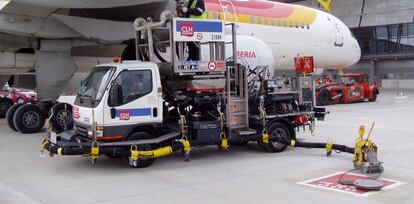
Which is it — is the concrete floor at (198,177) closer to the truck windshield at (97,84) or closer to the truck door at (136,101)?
the truck door at (136,101)

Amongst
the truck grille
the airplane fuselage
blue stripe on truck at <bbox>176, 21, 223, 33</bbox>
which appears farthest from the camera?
the airplane fuselage

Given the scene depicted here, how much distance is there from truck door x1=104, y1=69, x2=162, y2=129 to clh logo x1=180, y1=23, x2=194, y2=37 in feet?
3.59

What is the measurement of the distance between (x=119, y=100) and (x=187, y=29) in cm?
211

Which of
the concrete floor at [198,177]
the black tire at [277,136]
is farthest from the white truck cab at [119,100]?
the black tire at [277,136]

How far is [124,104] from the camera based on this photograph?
8805 millimetres

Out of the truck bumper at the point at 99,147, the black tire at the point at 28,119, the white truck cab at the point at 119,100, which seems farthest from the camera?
the black tire at the point at 28,119

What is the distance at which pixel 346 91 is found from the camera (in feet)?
82.5

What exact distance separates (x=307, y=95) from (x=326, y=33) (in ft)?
29.6

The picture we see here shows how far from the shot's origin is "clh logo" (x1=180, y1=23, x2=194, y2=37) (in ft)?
31.3

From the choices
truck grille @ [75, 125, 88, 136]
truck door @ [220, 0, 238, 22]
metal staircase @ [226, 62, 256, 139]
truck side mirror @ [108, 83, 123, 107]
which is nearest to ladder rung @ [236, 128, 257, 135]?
metal staircase @ [226, 62, 256, 139]

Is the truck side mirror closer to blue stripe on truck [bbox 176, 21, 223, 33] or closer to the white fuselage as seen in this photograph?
blue stripe on truck [bbox 176, 21, 223, 33]

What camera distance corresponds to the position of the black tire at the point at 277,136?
1030 cm

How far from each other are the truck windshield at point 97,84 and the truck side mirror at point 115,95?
186 mm

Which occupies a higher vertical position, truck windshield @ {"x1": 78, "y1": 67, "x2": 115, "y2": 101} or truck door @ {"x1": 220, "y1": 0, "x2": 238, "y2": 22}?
truck door @ {"x1": 220, "y1": 0, "x2": 238, "y2": 22}
